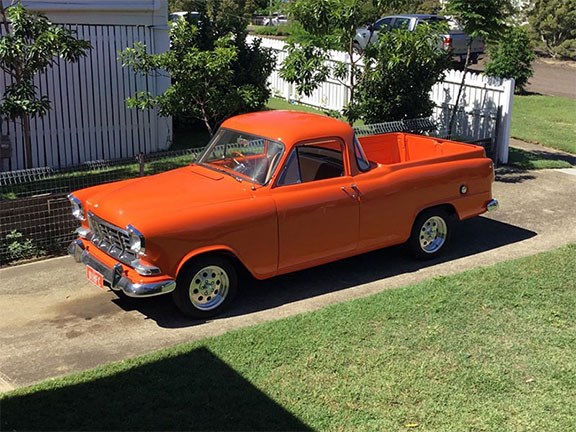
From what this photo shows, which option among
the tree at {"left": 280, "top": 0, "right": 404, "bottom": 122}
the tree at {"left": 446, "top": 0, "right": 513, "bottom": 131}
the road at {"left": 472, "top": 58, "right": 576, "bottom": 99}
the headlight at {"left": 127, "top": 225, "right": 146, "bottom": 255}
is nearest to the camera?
the headlight at {"left": 127, "top": 225, "right": 146, "bottom": 255}

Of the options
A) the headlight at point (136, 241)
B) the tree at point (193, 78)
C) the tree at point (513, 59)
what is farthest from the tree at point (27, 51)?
the tree at point (513, 59)

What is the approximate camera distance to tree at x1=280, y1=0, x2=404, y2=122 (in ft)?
34.6

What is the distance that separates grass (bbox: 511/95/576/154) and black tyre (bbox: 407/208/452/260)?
7.42 m

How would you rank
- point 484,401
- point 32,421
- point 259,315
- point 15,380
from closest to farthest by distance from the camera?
point 32,421 < point 484,401 < point 15,380 < point 259,315

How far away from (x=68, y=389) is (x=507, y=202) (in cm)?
747

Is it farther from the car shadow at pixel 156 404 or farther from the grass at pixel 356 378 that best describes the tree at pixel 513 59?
the car shadow at pixel 156 404

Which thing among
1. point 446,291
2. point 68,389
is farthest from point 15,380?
point 446,291

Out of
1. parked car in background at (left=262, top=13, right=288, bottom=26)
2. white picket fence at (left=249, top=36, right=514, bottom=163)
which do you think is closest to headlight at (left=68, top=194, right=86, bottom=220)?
white picket fence at (left=249, top=36, right=514, bottom=163)

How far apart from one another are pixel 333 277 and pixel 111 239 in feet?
8.01

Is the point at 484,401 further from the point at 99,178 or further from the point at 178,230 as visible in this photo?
the point at 99,178

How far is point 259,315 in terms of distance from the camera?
640 centimetres

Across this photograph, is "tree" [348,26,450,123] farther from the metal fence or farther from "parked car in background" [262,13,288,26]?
"parked car in background" [262,13,288,26]

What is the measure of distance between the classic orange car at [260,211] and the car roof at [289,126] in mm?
12

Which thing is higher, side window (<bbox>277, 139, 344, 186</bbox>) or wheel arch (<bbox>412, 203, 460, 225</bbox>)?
side window (<bbox>277, 139, 344, 186</bbox>)
